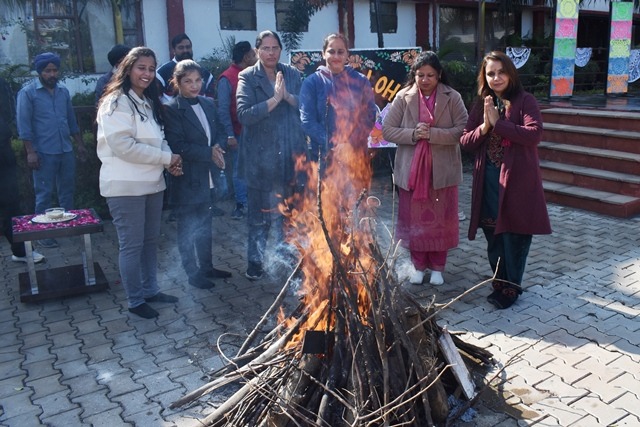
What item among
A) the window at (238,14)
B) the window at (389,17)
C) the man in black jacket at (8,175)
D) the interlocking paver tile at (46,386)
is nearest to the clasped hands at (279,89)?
the interlocking paver tile at (46,386)

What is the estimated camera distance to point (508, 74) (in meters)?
4.71

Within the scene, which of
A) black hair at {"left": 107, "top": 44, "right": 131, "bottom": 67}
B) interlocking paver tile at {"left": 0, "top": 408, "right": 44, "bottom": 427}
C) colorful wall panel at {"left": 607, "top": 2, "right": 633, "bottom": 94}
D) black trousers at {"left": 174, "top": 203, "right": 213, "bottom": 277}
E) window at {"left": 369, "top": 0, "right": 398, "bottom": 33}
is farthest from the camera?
window at {"left": 369, "top": 0, "right": 398, "bottom": 33}

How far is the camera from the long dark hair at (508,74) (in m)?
4.70

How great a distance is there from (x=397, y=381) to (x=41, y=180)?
5.34 meters

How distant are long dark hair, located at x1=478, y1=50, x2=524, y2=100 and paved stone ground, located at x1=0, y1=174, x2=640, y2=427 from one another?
1.77 m

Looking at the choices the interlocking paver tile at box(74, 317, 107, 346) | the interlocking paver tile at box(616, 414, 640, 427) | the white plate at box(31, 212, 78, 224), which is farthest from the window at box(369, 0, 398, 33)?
the interlocking paver tile at box(616, 414, 640, 427)

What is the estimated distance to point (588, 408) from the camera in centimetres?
350

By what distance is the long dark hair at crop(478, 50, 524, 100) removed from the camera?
4695 mm

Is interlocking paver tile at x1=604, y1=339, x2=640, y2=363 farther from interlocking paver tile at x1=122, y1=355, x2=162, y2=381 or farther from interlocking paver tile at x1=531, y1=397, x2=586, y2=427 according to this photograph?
interlocking paver tile at x1=122, y1=355, x2=162, y2=381

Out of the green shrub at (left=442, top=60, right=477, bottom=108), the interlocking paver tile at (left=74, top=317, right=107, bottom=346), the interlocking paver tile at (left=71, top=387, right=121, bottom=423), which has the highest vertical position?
the green shrub at (left=442, top=60, right=477, bottom=108)

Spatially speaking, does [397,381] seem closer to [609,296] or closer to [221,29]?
[609,296]

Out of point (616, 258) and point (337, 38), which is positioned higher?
point (337, 38)

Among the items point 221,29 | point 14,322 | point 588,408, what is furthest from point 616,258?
point 221,29

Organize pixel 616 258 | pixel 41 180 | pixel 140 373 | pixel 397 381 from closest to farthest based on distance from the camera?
pixel 397 381 < pixel 140 373 < pixel 616 258 < pixel 41 180
